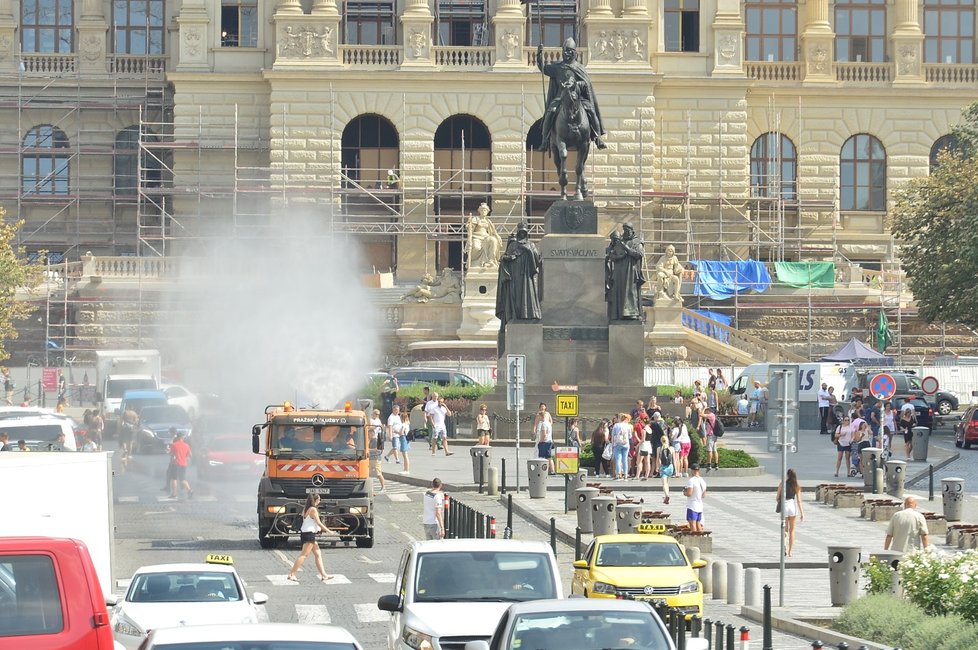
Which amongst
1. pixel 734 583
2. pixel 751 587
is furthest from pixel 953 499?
pixel 751 587

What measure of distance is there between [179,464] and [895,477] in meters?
13.5

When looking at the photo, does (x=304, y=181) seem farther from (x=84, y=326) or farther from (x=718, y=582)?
(x=718, y=582)

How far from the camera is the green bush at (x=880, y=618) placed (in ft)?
63.3

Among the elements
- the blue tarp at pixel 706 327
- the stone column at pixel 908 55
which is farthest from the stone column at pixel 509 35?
the stone column at pixel 908 55

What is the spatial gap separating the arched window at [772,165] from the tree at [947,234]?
18.3 metres

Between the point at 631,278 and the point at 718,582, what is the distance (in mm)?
21027

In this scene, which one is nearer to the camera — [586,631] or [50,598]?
[50,598]

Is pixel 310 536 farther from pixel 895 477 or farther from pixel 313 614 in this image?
pixel 895 477

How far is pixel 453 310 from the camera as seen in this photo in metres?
64.4

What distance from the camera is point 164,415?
47.6m

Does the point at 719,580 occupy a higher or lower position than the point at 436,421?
lower

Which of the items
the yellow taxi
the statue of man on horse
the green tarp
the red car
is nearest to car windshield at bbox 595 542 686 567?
the yellow taxi

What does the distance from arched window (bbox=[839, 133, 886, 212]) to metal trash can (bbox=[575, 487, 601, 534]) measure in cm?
5036

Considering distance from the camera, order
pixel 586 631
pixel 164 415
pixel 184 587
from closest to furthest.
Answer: pixel 586 631
pixel 184 587
pixel 164 415
